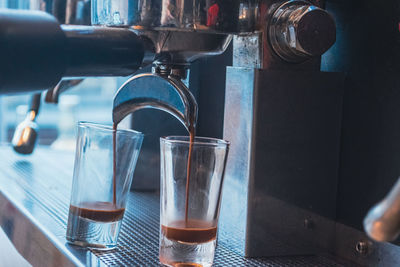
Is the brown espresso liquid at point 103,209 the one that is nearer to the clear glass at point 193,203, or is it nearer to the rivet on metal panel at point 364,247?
the clear glass at point 193,203

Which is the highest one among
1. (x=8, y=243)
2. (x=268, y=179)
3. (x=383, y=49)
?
(x=383, y=49)

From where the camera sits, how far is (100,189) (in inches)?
23.1

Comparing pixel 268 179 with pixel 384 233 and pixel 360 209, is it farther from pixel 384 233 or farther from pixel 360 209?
pixel 384 233

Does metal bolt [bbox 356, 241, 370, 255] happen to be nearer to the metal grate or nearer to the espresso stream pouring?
the metal grate

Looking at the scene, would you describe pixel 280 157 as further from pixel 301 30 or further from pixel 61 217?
pixel 61 217

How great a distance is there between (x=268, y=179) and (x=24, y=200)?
13.2 inches

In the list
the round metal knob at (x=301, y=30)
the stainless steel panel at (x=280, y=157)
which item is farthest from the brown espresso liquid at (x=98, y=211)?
the round metal knob at (x=301, y=30)

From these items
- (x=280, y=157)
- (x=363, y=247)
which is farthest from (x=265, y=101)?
(x=363, y=247)

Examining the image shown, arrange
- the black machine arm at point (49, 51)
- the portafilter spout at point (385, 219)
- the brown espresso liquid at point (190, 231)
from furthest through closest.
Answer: the brown espresso liquid at point (190, 231)
the black machine arm at point (49, 51)
the portafilter spout at point (385, 219)

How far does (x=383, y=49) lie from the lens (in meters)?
0.57

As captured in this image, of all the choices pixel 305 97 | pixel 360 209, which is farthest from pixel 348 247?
pixel 305 97

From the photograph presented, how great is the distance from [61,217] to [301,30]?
0.35 metres

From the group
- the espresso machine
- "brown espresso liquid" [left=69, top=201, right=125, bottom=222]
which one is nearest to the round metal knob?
the espresso machine

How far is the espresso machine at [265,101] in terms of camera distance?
542 millimetres
